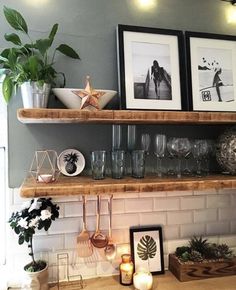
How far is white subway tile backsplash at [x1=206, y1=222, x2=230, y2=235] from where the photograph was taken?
61.1 inches

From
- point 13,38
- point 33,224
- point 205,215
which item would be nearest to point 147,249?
point 205,215

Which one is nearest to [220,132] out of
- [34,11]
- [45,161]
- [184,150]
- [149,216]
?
[184,150]

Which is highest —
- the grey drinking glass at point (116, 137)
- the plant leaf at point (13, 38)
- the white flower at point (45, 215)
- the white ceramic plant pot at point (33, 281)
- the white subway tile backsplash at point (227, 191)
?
the plant leaf at point (13, 38)

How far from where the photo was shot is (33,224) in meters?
1.21

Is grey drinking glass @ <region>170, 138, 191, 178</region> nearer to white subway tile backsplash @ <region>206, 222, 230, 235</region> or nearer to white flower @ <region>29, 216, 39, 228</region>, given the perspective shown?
white subway tile backsplash @ <region>206, 222, 230, 235</region>

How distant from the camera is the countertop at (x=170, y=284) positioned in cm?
130

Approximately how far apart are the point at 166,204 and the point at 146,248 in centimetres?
26

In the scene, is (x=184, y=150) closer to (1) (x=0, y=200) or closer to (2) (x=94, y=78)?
(2) (x=94, y=78)

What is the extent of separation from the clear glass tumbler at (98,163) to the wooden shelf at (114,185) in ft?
0.13

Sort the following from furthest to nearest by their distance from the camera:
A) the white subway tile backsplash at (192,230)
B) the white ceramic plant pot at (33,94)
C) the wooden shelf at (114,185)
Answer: the white subway tile backsplash at (192,230), the white ceramic plant pot at (33,94), the wooden shelf at (114,185)

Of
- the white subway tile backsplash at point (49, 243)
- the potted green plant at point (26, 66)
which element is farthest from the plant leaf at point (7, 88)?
the white subway tile backsplash at point (49, 243)

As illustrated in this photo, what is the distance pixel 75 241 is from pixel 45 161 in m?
0.44

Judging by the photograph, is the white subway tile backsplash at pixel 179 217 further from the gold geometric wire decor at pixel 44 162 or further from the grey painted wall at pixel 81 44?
the gold geometric wire decor at pixel 44 162

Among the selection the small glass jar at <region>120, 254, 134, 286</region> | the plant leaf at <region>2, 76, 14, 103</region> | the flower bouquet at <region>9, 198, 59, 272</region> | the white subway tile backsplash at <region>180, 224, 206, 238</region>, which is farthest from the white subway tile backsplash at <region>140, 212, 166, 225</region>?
the plant leaf at <region>2, 76, 14, 103</region>
